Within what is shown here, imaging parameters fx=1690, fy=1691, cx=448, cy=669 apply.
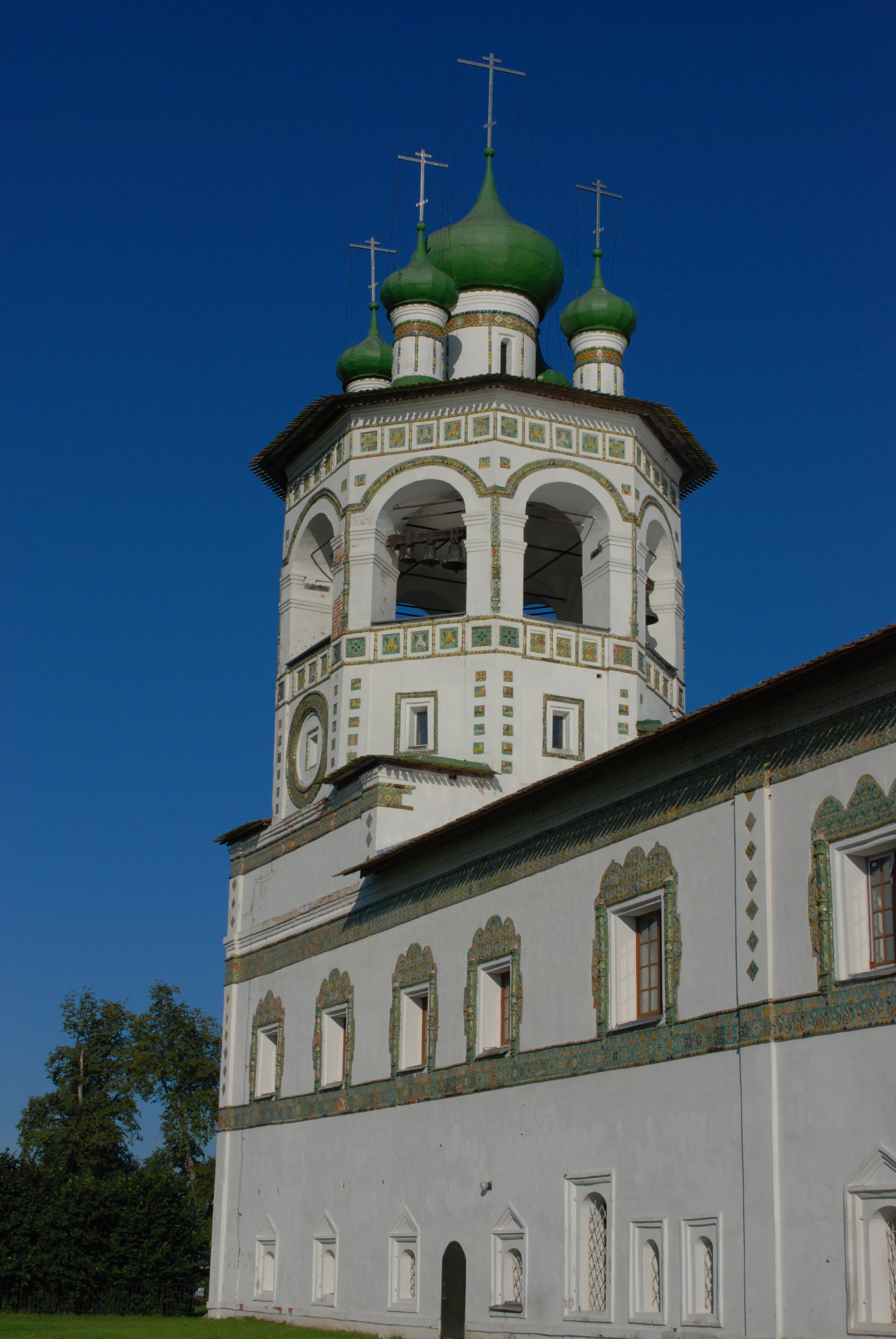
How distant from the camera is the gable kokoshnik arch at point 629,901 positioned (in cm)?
1319

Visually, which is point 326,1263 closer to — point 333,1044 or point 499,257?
point 333,1044

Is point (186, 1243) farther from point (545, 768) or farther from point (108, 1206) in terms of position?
point (545, 768)

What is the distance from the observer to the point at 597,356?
22875mm

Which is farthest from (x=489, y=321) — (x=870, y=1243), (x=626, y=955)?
(x=870, y=1243)

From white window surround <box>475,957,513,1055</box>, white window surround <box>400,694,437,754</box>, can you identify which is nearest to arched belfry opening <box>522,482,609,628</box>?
white window surround <box>400,694,437,754</box>

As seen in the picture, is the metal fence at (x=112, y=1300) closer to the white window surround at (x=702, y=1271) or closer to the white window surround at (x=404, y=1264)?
the white window surround at (x=404, y=1264)

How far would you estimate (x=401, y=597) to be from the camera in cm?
2456

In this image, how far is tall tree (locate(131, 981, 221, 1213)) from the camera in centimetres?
3872

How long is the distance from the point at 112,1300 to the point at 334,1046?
26.8ft

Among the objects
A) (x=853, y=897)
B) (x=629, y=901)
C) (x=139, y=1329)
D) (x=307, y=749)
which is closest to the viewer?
(x=853, y=897)

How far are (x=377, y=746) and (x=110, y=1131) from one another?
21.5 meters

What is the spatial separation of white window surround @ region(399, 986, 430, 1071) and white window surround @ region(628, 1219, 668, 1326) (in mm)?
4735

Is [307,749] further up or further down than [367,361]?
further down

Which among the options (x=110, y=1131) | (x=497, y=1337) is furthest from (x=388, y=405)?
(x=110, y=1131)
